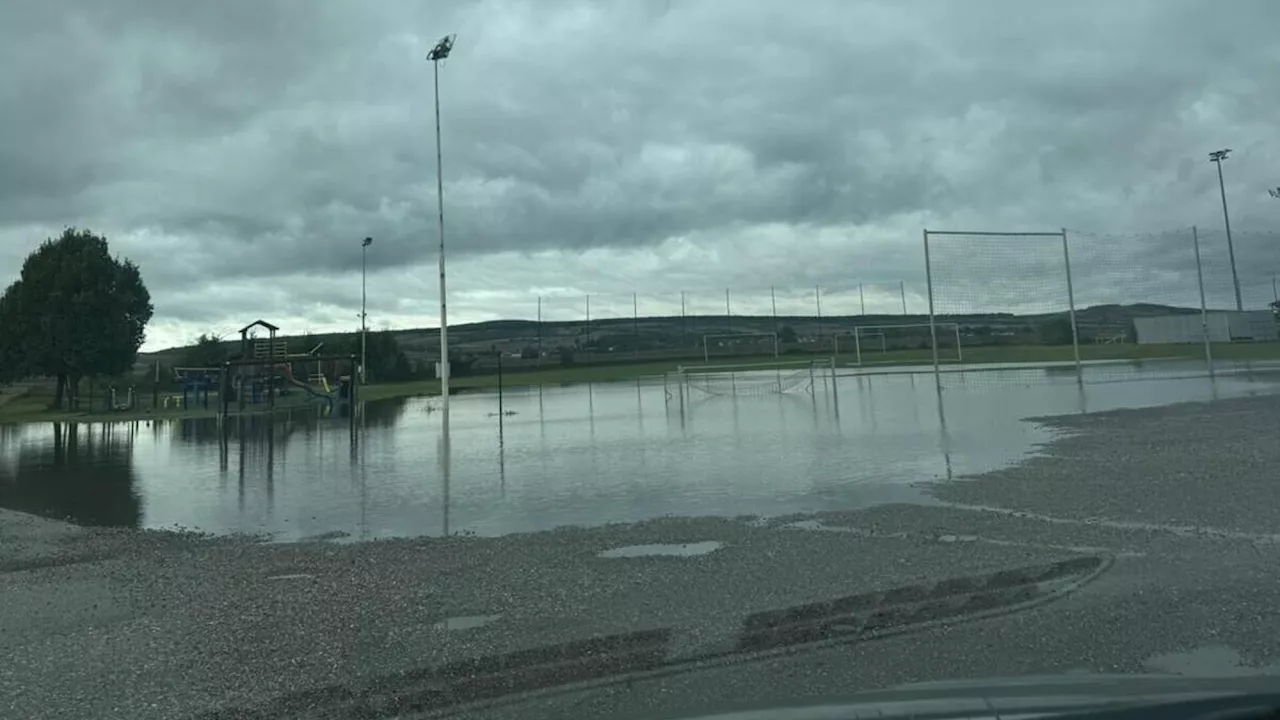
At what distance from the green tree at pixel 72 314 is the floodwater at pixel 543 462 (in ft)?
88.6

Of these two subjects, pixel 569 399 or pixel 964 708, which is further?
pixel 569 399

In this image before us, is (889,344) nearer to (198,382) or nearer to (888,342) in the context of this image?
(888,342)

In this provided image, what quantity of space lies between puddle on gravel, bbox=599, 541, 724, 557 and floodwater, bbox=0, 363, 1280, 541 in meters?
1.49

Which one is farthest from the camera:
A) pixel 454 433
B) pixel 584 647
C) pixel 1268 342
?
pixel 1268 342

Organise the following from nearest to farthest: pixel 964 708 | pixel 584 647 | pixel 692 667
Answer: pixel 964 708, pixel 692 667, pixel 584 647

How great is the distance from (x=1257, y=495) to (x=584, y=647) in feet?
25.2

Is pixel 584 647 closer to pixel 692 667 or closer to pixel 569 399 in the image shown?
pixel 692 667

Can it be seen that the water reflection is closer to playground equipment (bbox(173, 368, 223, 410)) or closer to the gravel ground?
the gravel ground

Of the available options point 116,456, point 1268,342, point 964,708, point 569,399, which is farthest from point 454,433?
point 1268,342

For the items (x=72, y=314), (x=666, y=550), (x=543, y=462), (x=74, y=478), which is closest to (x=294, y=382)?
(x=72, y=314)

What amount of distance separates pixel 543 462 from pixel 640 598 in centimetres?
901

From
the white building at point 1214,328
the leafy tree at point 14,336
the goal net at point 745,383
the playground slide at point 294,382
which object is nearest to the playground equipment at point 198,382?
the playground slide at point 294,382

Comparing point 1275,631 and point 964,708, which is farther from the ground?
point 964,708

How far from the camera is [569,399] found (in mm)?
35906
